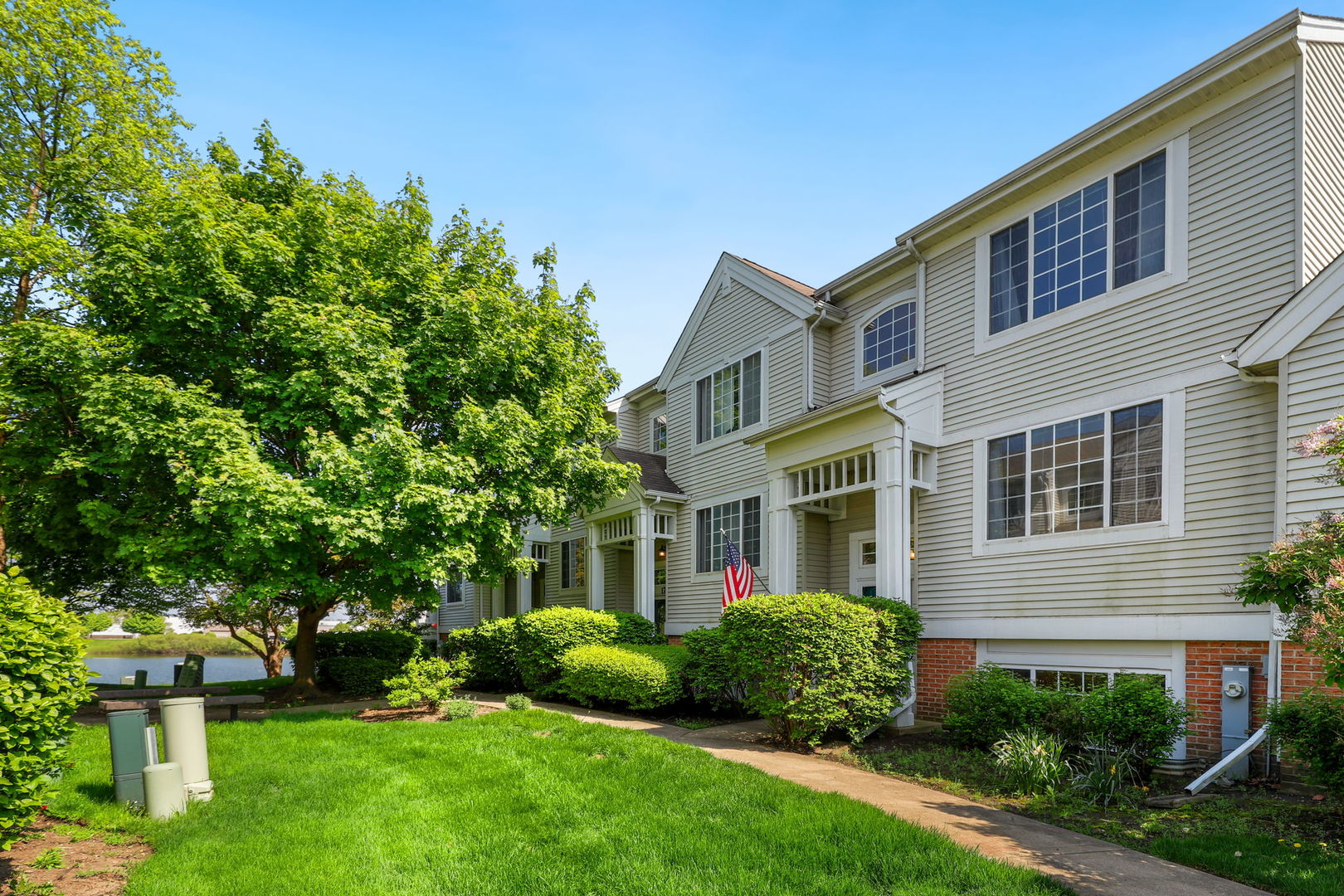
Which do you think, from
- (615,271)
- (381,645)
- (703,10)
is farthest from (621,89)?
(381,645)

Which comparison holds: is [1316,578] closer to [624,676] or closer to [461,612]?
[624,676]

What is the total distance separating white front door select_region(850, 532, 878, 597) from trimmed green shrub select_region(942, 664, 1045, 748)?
4.34m

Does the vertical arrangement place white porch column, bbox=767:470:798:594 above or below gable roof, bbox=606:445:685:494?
below

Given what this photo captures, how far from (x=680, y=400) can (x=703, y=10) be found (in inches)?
397

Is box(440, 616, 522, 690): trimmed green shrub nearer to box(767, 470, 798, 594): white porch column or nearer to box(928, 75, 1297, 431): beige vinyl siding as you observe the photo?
box(767, 470, 798, 594): white porch column

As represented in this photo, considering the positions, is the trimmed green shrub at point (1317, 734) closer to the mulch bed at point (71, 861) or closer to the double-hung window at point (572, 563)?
the mulch bed at point (71, 861)

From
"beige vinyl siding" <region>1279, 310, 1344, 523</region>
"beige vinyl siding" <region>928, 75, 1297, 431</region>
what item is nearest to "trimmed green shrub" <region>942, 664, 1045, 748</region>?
"beige vinyl siding" <region>1279, 310, 1344, 523</region>

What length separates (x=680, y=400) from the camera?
18406 mm

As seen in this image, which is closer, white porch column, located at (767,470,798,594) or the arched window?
the arched window

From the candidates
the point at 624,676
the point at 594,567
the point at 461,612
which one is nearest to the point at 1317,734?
the point at 624,676

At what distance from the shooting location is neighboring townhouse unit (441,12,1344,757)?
26.8 ft

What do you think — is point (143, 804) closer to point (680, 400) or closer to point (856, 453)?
point (856, 453)

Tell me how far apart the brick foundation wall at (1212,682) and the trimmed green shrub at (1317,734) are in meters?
1.34

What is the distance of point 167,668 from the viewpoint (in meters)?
25.2
